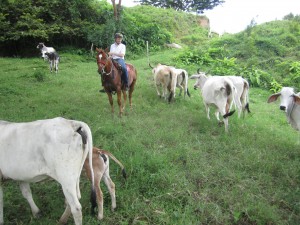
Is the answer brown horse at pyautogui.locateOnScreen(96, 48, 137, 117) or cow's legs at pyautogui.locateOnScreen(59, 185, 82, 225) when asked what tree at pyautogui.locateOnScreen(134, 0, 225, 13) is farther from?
cow's legs at pyautogui.locateOnScreen(59, 185, 82, 225)

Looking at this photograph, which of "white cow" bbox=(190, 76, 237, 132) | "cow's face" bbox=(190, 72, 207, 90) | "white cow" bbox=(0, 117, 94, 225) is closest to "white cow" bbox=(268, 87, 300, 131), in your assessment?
"white cow" bbox=(190, 76, 237, 132)

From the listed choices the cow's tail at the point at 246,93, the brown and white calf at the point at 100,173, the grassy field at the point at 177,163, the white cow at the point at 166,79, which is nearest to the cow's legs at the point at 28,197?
the grassy field at the point at 177,163

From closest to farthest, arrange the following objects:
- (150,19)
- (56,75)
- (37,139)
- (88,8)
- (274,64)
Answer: (37,139)
(56,75)
(274,64)
(88,8)
(150,19)

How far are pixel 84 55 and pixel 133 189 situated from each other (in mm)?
15462

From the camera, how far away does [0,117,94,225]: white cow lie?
3479 millimetres

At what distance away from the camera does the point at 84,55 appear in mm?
18828

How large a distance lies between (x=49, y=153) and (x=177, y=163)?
2.76 meters

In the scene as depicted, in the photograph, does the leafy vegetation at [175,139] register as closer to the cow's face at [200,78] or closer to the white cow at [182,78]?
the white cow at [182,78]

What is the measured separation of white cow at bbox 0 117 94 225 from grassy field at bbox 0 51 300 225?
765 millimetres

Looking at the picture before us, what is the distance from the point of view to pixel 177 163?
18.4ft

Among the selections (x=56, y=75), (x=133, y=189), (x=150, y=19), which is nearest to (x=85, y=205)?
(x=133, y=189)

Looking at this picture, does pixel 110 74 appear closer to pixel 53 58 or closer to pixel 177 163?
pixel 177 163

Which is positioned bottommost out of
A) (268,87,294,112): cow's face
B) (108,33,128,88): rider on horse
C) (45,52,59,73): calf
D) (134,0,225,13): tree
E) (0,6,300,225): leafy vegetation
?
(0,6,300,225): leafy vegetation

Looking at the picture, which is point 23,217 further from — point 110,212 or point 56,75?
point 56,75
